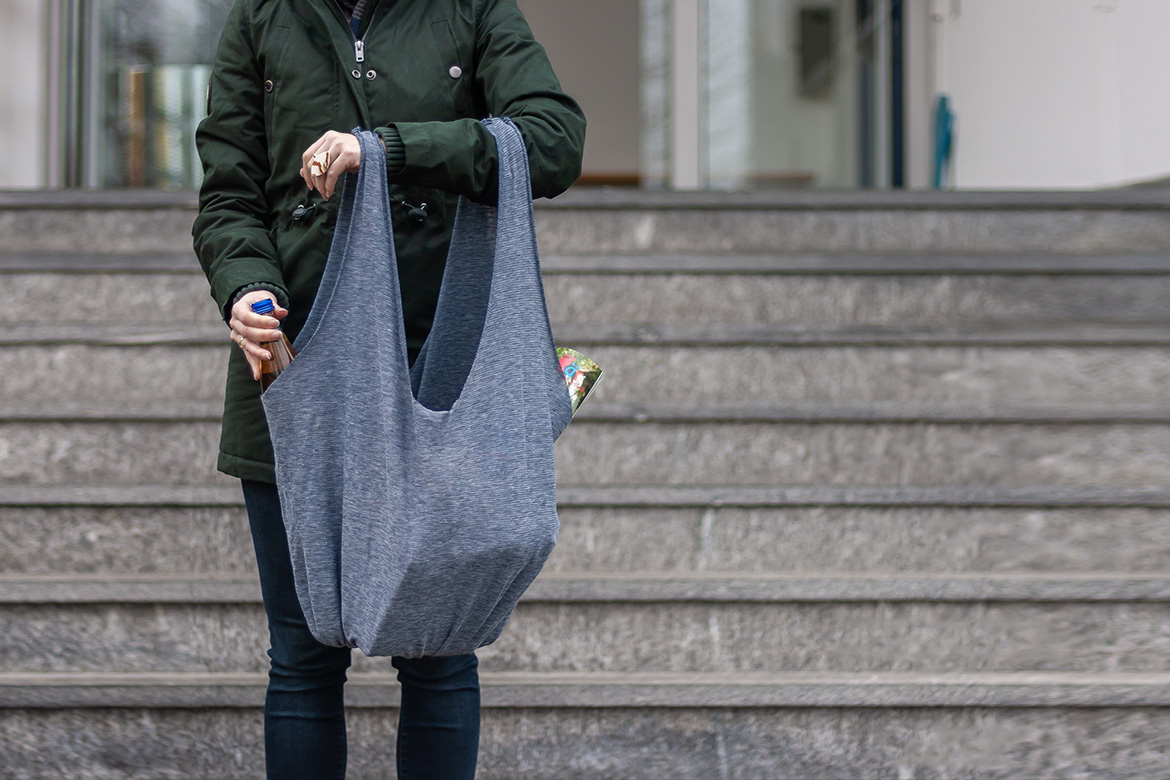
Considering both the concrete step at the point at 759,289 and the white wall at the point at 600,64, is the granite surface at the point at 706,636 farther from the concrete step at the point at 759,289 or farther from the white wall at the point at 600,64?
the white wall at the point at 600,64

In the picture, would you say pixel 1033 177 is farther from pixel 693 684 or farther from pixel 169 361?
pixel 169 361

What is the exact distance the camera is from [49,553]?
6.92 ft

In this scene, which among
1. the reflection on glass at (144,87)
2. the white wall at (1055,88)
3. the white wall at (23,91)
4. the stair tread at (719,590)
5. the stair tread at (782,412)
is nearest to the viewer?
the stair tread at (719,590)

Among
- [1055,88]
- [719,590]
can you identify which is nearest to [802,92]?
[1055,88]

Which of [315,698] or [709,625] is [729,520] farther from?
[315,698]

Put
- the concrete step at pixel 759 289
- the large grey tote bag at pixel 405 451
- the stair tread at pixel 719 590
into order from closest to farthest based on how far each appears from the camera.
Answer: the large grey tote bag at pixel 405 451
the stair tread at pixel 719 590
the concrete step at pixel 759 289

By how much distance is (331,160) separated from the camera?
1054 mm

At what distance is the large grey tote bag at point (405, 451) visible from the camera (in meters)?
1.02

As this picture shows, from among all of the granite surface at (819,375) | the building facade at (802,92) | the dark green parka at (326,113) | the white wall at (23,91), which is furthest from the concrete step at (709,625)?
the white wall at (23,91)

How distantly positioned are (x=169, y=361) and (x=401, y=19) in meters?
1.49

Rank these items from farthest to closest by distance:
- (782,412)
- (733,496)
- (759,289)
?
(759,289)
(782,412)
(733,496)

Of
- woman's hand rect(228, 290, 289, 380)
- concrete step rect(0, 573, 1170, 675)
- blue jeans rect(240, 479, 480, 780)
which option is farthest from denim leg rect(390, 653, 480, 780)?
concrete step rect(0, 573, 1170, 675)

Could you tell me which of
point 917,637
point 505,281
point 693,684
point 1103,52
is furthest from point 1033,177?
point 505,281

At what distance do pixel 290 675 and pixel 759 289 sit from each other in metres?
1.78
